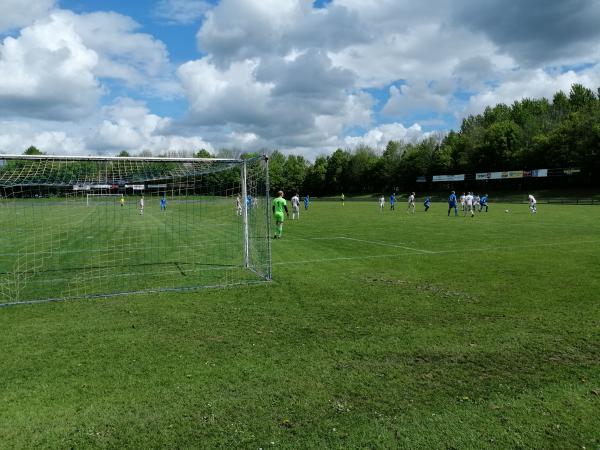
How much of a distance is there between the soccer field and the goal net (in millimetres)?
1664

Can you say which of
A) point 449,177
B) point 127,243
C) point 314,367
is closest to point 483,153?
point 449,177

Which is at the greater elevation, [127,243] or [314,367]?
[127,243]

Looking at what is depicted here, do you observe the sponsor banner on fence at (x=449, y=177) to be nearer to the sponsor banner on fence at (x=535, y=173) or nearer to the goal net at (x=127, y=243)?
the sponsor banner on fence at (x=535, y=173)

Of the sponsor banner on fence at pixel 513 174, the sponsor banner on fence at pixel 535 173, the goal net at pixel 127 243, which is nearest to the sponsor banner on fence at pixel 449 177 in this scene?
the sponsor banner on fence at pixel 513 174

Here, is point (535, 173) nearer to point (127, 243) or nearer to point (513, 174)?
point (513, 174)

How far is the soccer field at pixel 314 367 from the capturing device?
4.13 metres

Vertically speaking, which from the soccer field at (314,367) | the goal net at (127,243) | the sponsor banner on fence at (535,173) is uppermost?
the sponsor banner on fence at (535,173)

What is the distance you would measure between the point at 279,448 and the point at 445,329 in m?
3.80

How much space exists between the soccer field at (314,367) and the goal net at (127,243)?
5.46ft

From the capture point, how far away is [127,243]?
1892 centimetres

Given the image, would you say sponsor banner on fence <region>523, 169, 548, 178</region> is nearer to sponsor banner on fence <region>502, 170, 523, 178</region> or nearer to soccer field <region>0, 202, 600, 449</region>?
sponsor banner on fence <region>502, 170, 523, 178</region>

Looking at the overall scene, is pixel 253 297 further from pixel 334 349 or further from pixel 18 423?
pixel 18 423

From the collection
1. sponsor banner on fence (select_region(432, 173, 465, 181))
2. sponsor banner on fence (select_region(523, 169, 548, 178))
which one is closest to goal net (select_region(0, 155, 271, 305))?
sponsor banner on fence (select_region(523, 169, 548, 178))

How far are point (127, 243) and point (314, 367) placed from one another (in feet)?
49.9
